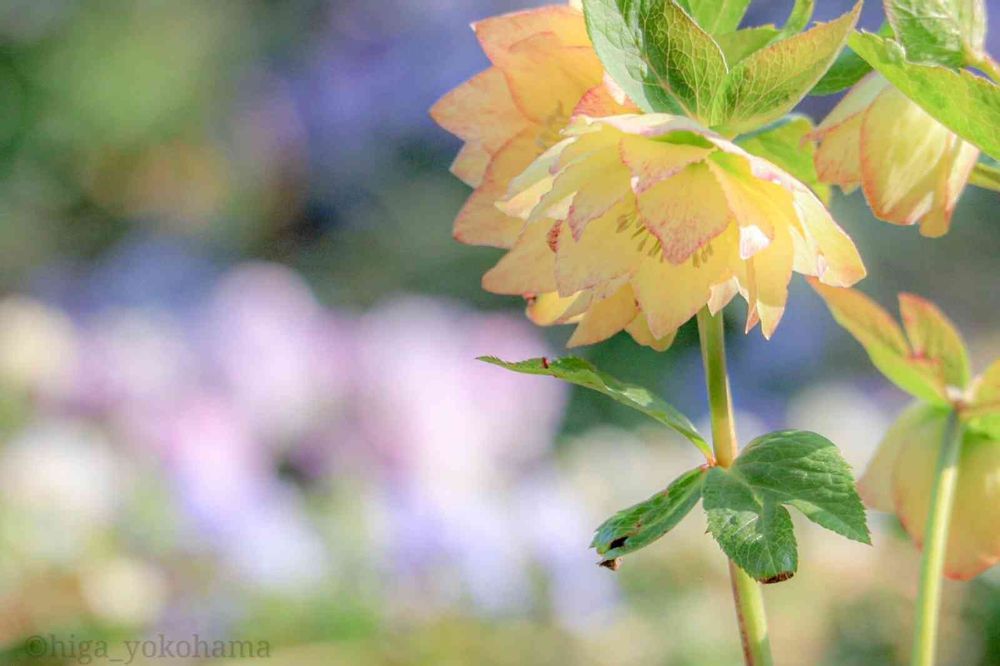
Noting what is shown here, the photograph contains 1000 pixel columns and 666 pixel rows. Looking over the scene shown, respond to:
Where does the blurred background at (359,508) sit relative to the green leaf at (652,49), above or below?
above

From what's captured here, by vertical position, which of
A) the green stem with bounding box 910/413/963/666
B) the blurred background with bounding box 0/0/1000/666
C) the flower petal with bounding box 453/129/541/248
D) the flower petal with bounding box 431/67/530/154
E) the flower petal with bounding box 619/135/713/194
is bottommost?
the green stem with bounding box 910/413/963/666

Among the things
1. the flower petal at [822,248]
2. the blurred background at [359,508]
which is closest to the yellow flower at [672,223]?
the flower petal at [822,248]

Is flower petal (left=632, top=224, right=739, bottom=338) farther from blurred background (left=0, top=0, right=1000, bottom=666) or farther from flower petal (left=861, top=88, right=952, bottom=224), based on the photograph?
blurred background (left=0, top=0, right=1000, bottom=666)

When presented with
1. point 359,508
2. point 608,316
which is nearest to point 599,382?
point 608,316

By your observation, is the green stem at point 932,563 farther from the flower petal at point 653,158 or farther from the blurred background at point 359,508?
the blurred background at point 359,508

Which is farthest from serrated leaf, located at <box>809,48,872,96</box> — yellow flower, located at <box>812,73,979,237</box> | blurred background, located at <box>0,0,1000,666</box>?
blurred background, located at <box>0,0,1000,666</box>

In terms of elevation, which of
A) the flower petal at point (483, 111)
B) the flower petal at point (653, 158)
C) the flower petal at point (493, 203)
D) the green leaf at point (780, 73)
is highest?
the flower petal at point (483, 111)
